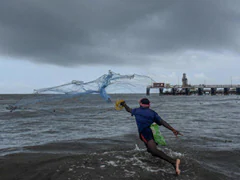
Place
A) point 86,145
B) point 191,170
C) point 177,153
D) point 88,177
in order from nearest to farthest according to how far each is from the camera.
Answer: point 88,177
point 191,170
point 177,153
point 86,145

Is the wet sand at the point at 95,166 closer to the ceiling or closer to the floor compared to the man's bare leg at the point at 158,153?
closer to the floor

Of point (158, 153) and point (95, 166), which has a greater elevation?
point (158, 153)

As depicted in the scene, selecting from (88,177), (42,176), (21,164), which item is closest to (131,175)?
(88,177)

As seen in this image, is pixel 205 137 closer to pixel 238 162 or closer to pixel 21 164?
pixel 238 162

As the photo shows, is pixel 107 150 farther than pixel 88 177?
Yes

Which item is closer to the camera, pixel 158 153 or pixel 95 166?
pixel 158 153

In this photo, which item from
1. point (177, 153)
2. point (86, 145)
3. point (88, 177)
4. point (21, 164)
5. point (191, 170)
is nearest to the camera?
point (88, 177)

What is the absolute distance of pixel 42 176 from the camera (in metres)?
5.98

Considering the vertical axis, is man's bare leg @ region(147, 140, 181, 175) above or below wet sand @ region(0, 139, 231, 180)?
above

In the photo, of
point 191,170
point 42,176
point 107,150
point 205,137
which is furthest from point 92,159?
point 205,137

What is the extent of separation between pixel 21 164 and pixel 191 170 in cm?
536

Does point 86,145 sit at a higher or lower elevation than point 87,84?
lower

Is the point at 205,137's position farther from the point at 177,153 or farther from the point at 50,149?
the point at 50,149

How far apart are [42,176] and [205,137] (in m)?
8.46
